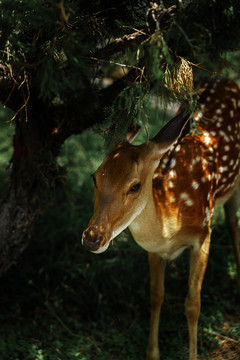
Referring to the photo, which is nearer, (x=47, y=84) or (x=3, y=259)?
(x=47, y=84)

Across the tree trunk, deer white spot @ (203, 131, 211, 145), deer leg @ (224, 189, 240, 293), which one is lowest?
deer leg @ (224, 189, 240, 293)

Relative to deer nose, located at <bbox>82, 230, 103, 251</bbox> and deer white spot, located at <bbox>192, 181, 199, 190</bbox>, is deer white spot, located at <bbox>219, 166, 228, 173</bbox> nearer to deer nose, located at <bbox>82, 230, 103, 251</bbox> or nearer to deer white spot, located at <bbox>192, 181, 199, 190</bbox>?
deer white spot, located at <bbox>192, 181, 199, 190</bbox>

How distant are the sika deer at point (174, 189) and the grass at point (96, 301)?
302 millimetres

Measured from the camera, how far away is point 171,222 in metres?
2.82

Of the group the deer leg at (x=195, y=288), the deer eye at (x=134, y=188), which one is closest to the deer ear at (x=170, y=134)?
the deer eye at (x=134, y=188)

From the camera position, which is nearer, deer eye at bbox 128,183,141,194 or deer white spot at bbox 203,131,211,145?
deer eye at bbox 128,183,141,194

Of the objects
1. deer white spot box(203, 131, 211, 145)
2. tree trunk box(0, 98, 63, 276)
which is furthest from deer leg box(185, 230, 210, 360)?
tree trunk box(0, 98, 63, 276)

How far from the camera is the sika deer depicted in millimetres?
2402

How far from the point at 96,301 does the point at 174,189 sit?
1370mm

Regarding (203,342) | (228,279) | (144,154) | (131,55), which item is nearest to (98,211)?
(144,154)

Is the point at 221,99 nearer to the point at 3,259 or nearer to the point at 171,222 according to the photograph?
the point at 171,222

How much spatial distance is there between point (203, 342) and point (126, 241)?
1.20m

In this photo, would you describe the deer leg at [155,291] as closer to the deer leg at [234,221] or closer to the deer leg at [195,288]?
the deer leg at [195,288]

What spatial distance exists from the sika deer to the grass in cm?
30
